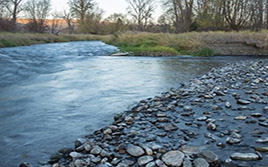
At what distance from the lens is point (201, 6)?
27484 millimetres

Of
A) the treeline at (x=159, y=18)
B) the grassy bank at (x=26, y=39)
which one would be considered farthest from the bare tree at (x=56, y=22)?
the grassy bank at (x=26, y=39)

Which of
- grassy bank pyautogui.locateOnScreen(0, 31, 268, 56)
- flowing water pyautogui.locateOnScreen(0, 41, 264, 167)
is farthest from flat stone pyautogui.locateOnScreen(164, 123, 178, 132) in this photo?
grassy bank pyautogui.locateOnScreen(0, 31, 268, 56)

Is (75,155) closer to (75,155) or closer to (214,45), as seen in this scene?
(75,155)

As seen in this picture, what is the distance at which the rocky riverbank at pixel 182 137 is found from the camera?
202 centimetres

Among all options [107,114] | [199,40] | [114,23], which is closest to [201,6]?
[199,40]

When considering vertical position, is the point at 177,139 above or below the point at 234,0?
below

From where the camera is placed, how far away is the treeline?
24406mm

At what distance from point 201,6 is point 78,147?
2855 cm

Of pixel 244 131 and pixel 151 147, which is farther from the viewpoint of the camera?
pixel 244 131

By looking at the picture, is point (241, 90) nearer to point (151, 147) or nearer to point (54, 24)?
point (151, 147)

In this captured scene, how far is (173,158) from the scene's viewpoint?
2014 millimetres

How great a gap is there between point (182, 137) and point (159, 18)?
4098 cm

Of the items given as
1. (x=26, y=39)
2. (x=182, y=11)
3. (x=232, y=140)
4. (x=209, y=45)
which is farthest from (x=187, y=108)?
(x=182, y=11)

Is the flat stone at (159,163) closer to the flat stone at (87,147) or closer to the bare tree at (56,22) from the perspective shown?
the flat stone at (87,147)
